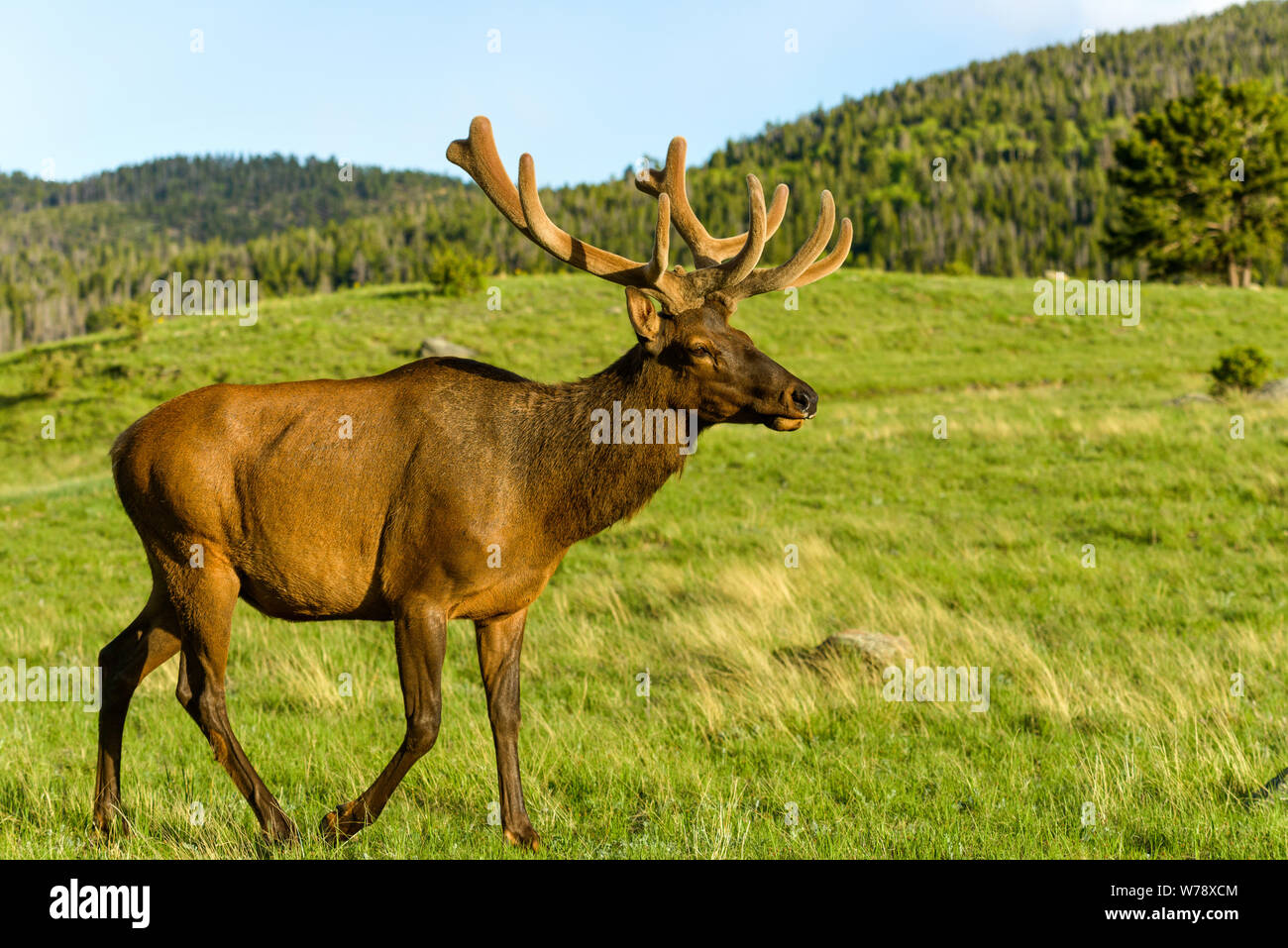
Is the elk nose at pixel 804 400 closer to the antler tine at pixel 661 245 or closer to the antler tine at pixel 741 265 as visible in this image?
the antler tine at pixel 741 265

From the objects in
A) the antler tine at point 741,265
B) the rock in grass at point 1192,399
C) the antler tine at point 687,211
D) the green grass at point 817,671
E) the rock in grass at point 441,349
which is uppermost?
the rock in grass at point 441,349

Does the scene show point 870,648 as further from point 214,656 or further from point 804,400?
point 214,656

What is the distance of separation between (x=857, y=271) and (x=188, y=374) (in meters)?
35.5

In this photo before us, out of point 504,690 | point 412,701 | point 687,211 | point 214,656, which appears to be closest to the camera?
point 412,701

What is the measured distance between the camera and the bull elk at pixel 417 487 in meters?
4.46

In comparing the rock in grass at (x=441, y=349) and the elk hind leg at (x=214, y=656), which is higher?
the rock in grass at (x=441, y=349)

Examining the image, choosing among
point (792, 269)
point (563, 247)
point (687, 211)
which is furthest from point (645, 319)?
point (687, 211)

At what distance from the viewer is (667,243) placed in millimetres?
4316

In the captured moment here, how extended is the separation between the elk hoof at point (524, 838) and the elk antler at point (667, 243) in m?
2.61

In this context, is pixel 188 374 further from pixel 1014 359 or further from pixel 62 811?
pixel 62 811

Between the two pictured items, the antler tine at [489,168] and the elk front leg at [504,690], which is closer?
A: the elk front leg at [504,690]

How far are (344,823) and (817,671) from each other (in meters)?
3.89

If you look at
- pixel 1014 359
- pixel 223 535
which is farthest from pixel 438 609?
pixel 1014 359

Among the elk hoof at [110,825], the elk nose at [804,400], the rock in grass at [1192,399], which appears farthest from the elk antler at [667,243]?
the rock in grass at [1192,399]
